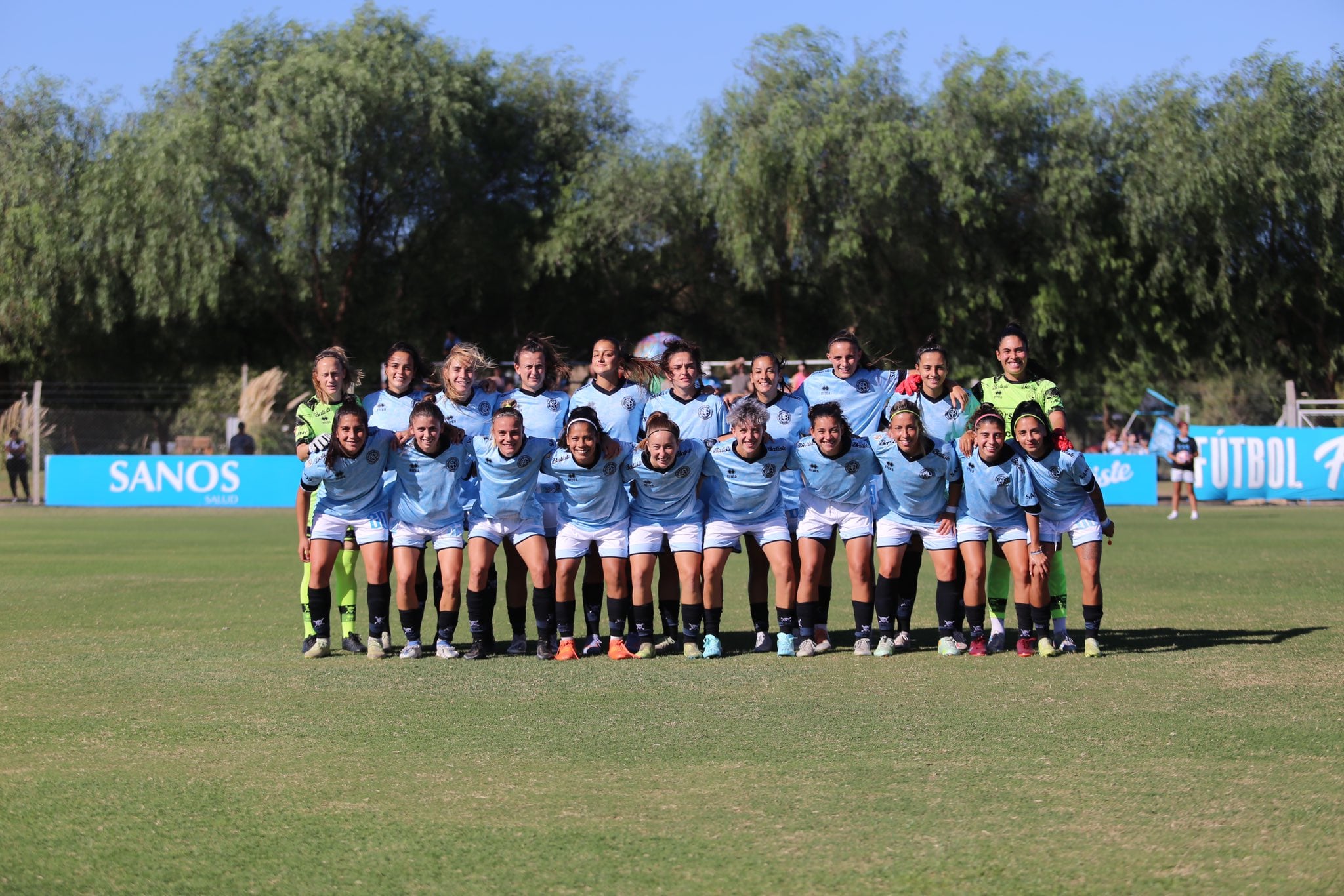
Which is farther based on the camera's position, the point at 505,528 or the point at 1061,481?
the point at 505,528

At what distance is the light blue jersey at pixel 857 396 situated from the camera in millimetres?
8766

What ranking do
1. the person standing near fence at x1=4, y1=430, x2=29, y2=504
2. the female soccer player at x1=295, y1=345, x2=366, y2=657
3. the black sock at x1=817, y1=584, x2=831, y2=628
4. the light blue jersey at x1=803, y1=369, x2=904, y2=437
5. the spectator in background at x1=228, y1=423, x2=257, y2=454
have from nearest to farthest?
the female soccer player at x1=295, y1=345, x2=366, y2=657, the black sock at x1=817, y1=584, x2=831, y2=628, the light blue jersey at x1=803, y1=369, x2=904, y2=437, the person standing near fence at x1=4, y1=430, x2=29, y2=504, the spectator in background at x1=228, y1=423, x2=257, y2=454

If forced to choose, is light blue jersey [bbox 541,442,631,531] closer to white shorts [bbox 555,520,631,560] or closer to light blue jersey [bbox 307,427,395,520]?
white shorts [bbox 555,520,631,560]

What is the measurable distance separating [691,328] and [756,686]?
107ft

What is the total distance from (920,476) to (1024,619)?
987 millimetres

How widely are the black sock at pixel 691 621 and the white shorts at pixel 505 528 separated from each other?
3.05ft

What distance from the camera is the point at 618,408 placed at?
8688mm

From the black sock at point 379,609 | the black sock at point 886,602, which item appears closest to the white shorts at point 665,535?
the black sock at point 886,602

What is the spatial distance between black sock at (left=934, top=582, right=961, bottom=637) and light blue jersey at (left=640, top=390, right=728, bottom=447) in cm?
161

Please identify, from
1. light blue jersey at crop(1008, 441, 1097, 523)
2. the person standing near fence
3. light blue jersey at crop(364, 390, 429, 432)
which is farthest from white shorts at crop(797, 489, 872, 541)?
the person standing near fence

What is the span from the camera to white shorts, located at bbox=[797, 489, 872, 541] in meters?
8.26

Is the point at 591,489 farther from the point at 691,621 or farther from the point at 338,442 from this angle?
the point at 338,442

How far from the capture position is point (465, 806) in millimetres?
4664

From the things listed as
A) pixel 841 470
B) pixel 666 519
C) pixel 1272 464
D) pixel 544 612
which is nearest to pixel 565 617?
pixel 544 612
